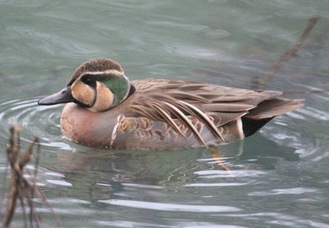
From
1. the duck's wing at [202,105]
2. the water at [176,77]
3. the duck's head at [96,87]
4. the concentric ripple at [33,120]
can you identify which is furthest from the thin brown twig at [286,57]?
the concentric ripple at [33,120]

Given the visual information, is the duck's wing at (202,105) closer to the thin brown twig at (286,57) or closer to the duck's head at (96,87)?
the duck's head at (96,87)

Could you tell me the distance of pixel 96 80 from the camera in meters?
8.76

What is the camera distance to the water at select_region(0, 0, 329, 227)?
24.2 ft

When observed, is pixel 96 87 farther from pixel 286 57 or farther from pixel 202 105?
pixel 286 57

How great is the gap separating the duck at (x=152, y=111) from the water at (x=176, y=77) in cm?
12

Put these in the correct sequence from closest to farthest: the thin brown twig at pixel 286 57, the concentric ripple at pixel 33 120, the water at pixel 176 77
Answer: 1. the water at pixel 176 77
2. the concentric ripple at pixel 33 120
3. the thin brown twig at pixel 286 57

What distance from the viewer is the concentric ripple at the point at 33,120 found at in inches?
341

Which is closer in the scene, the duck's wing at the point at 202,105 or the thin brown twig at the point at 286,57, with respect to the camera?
the duck's wing at the point at 202,105

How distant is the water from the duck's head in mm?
371

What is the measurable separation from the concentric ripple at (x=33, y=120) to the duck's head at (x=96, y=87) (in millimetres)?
317

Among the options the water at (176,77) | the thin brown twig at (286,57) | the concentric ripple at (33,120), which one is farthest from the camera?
the thin brown twig at (286,57)

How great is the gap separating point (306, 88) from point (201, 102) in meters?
1.54

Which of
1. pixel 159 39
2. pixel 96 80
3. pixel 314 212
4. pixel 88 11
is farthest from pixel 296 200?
pixel 88 11

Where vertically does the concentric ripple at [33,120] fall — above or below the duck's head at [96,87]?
below
